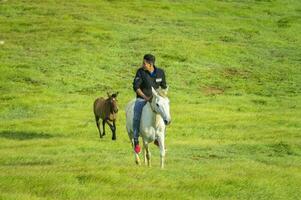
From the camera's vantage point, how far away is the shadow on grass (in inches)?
1319

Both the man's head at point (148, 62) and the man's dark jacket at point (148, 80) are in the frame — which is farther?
the man's dark jacket at point (148, 80)

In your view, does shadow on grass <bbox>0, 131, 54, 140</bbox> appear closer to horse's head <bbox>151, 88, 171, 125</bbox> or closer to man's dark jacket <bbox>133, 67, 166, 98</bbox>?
man's dark jacket <bbox>133, 67, 166, 98</bbox>

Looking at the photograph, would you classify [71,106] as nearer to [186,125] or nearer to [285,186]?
[186,125]

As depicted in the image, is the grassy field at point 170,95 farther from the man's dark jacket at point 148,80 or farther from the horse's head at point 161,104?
the man's dark jacket at point 148,80

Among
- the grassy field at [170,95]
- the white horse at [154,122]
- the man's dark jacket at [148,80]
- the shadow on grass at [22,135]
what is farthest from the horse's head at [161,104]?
the shadow on grass at [22,135]

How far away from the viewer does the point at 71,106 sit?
1734 inches

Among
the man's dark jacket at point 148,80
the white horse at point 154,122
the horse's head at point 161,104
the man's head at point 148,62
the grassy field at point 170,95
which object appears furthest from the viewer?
the man's dark jacket at point 148,80

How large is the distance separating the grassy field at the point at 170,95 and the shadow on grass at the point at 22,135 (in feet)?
0.17

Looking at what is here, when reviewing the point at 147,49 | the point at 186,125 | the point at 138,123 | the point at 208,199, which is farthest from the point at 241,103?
the point at 208,199

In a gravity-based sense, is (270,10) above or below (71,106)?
above

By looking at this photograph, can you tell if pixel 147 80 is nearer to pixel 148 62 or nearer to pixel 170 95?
pixel 148 62

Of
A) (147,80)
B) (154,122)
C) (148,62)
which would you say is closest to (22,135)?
(154,122)

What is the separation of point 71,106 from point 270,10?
197 feet

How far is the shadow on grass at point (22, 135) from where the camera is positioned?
3350cm
